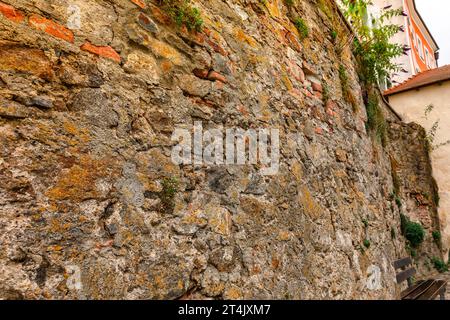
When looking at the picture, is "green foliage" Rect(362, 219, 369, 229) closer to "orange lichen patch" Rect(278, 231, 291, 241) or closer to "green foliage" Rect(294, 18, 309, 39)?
"orange lichen patch" Rect(278, 231, 291, 241)

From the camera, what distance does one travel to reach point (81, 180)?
1432 mm

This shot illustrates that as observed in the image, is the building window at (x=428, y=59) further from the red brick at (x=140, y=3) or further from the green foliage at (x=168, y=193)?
the green foliage at (x=168, y=193)

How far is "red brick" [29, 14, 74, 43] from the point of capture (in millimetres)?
1419

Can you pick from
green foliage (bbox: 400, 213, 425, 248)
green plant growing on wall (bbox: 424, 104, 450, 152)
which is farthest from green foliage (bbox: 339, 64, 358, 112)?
green plant growing on wall (bbox: 424, 104, 450, 152)

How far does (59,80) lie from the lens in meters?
1.45

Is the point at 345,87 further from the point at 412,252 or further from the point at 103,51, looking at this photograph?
the point at 412,252

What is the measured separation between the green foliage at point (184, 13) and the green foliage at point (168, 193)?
0.99 meters

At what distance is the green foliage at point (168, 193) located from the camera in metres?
1.73

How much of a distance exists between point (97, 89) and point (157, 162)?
1.52 ft

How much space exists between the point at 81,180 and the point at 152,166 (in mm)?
380

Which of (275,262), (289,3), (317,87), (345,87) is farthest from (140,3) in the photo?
(345,87)

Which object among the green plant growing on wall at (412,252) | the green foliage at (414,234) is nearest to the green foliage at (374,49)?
the green foliage at (414,234)

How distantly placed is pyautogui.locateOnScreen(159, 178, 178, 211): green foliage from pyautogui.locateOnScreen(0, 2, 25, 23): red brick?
96 cm
